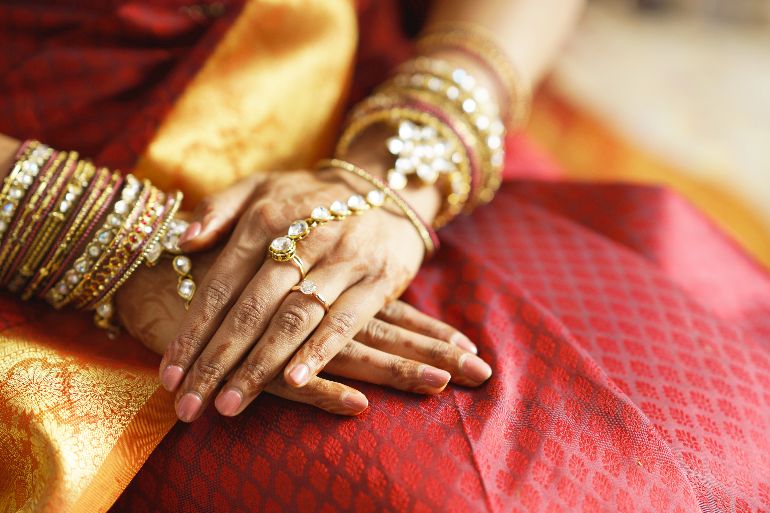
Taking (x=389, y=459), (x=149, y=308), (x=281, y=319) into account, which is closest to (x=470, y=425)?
(x=389, y=459)

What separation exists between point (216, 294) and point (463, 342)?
224mm

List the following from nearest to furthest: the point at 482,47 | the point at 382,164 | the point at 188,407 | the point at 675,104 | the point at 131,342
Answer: the point at 188,407
the point at 131,342
the point at 382,164
the point at 482,47
the point at 675,104

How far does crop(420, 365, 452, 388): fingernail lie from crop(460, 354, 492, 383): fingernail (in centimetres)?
2

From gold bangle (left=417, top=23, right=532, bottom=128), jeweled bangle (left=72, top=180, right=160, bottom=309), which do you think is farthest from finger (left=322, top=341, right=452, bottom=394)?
gold bangle (left=417, top=23, right=532, bottom=128)

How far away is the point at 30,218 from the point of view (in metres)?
0.59

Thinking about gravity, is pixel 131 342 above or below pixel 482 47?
below

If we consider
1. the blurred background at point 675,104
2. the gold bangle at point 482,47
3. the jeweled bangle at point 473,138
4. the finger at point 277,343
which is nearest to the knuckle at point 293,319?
the finger at point 277,343

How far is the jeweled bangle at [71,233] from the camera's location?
23.4 inches

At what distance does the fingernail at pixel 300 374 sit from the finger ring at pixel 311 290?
6 centimetres

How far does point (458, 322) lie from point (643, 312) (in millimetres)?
198

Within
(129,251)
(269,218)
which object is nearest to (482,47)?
(269,218)

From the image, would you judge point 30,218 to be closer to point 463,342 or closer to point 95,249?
point 95,249

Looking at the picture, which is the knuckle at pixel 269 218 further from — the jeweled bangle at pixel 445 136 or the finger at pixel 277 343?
the jeweled bangle at pixel 445 136

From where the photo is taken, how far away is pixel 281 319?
55 centimetres
